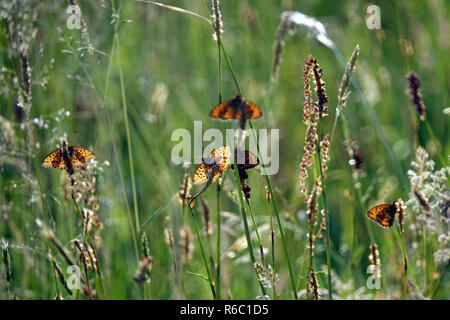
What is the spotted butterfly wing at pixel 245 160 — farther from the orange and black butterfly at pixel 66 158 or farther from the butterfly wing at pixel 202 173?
the orange and black butterfly at pixel 66 158

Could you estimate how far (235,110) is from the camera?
46.9 inches

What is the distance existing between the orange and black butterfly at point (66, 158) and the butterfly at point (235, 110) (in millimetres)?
419

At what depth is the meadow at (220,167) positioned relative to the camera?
1485 millimetres

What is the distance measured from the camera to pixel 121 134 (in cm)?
302

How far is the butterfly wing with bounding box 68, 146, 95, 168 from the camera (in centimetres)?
138

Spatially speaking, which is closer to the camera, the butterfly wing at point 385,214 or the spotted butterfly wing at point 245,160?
the spotted butterfly wing at point 245,160

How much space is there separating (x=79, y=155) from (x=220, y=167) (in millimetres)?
396

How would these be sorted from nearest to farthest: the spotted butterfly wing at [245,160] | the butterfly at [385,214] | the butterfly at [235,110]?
the butterfly at [235,110], the spotted butterfly wing at [245,160], the butterfly at [385,214]

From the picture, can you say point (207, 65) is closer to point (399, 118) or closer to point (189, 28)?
point (189, 28)

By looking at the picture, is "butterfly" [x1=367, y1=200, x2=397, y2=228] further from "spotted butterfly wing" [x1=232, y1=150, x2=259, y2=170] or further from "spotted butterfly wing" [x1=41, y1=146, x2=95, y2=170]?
"spotted butterfly wing" [x1=41, y1=146, x2=95, y2=170]

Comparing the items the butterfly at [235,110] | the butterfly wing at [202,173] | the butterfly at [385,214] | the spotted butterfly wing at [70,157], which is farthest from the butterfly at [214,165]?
the butterfly at [385,214]

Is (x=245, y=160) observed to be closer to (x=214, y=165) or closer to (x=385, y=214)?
(x=214, y=165)

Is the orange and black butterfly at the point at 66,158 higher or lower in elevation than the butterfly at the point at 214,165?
higher
